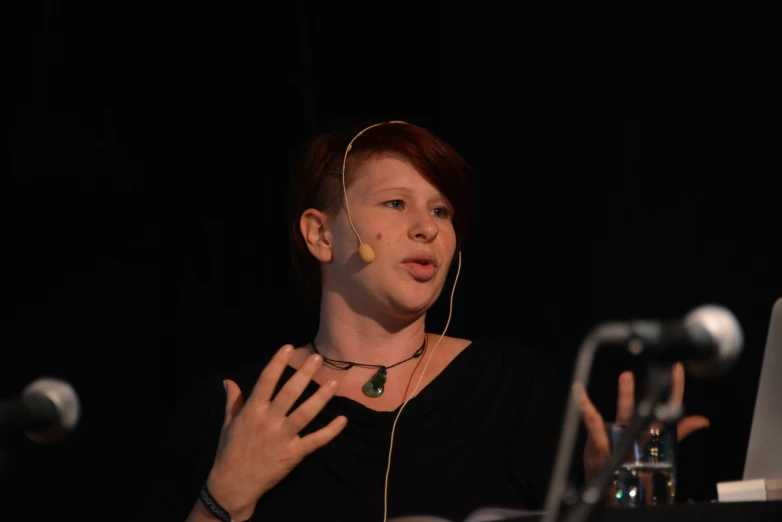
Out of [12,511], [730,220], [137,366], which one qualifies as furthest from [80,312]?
[730,220]

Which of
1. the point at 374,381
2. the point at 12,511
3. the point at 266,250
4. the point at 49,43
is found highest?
the point at 49,43

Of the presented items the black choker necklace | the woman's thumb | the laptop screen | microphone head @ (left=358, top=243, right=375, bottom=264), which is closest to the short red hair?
microphone head @ (left=358, top=243, right=375, bottom=264)

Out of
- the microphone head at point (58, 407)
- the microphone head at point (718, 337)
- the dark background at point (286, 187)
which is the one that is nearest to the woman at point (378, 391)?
the dark background at point (286, 187)

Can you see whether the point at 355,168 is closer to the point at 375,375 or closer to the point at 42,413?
the point at 375,375

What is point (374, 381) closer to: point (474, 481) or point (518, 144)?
point (474, 481)

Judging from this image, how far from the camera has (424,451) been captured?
244 cm

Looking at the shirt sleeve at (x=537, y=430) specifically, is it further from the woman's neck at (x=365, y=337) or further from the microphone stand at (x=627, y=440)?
the microphone stand at (x=627, y=440)

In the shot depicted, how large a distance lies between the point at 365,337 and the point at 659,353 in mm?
1494

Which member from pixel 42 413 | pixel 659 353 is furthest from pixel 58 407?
pixel 659 353

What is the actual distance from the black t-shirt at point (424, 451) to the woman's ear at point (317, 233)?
0.32m

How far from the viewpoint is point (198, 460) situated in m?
2.46

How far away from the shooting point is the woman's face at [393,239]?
2535 mm

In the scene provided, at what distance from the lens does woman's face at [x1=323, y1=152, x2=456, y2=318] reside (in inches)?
99.8

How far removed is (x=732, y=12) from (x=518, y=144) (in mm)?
753
